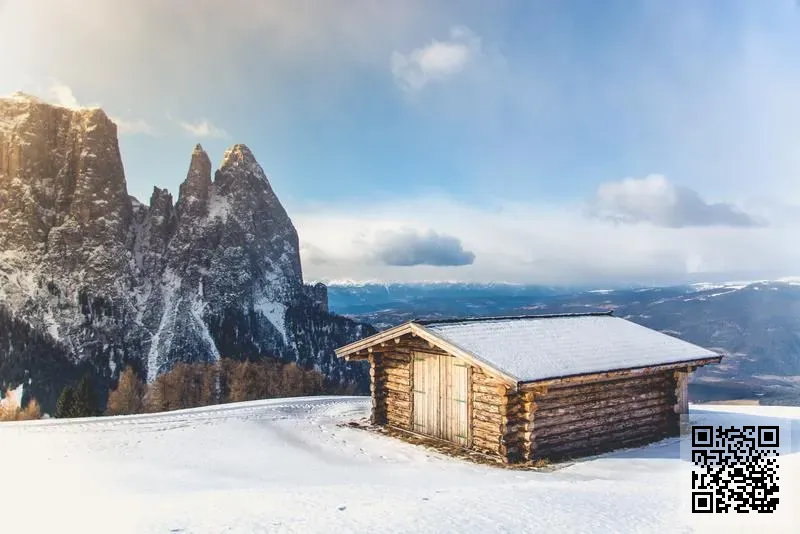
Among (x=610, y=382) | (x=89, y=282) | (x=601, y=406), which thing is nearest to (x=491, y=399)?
(x=601, y=406)

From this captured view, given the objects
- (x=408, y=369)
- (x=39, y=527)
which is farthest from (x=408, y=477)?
(x=39, y=527)

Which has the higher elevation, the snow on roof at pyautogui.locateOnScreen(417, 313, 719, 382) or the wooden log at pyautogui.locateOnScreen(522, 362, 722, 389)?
the snow on roof at pyautogui.locateOnScreen(417, 313, 719, 382)

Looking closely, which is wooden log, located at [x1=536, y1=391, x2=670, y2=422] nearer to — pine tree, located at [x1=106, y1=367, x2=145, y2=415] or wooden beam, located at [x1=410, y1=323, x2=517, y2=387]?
wooden beam, located at [x1=410, y1=323, x2=517, y2=387]

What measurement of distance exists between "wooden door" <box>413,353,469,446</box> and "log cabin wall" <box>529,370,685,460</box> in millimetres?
2258

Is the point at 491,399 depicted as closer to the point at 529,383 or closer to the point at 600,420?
the point at 529,383

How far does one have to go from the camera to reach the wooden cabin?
14.7 meters

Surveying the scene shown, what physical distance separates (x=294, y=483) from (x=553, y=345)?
9115mm

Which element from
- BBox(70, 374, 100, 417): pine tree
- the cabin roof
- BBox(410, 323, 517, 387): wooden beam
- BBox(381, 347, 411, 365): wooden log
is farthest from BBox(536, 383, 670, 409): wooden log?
BBox(70, 374, 100, 417): pine tree

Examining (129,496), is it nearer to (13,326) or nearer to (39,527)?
(39,527)

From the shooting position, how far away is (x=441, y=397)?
16672mm

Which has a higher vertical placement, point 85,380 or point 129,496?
point 129,496

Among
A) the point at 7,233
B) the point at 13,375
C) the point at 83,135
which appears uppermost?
the point at 83,135

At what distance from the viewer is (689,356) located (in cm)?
1800

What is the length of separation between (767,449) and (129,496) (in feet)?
55.5
